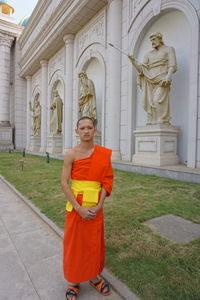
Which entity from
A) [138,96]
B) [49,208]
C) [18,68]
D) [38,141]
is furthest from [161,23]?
[18,68]

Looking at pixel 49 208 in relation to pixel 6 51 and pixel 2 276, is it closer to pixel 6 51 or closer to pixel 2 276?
pixel 2 276

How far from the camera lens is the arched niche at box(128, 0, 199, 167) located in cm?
684

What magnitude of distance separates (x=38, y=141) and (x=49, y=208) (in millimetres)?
17584

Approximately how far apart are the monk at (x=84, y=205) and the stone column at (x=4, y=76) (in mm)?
24035

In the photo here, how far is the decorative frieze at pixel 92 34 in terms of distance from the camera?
36.8ft

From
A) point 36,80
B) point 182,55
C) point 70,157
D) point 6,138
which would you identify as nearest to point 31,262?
point 70,157

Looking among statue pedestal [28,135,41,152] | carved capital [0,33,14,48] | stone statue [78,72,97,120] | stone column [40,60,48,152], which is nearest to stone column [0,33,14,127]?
carved capital [0,33,14,48]

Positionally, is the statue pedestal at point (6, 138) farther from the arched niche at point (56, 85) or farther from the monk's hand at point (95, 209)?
the monk's hand at point (95, 209)

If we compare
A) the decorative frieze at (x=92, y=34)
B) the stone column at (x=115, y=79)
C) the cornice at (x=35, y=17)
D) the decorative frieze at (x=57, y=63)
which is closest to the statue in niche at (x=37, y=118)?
the decorative frieze at (x=57, y=63)

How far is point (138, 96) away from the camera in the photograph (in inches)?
371

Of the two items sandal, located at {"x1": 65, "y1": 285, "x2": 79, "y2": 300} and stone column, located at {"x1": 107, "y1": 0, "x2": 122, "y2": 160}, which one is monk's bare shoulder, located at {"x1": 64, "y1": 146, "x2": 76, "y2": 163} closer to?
sandal, located at {"x1": 65, "y1": 285, "x2": 79, "y2": 300}

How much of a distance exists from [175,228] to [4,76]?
1014 inches

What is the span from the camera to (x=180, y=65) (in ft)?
26.4

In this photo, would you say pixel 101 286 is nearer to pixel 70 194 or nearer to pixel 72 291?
pixel 72 291
